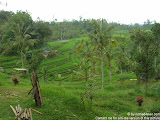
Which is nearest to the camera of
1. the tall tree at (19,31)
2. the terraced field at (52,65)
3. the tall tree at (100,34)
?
the tall tree at (100,34)

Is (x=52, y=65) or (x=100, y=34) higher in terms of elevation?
(x=100, y=34)

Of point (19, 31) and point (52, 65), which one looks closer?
point (19, 31)

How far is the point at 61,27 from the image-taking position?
53.6 meters

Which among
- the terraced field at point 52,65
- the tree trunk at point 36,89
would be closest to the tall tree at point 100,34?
the tree trunk at point 36,89

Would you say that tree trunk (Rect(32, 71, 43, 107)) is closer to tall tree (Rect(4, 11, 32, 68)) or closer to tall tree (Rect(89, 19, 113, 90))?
tall tree (Rect(89, 19, 113, 90))

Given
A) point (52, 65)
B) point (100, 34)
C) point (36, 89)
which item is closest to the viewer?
point (36, 89)

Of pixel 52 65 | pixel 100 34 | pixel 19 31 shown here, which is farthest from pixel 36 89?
pixel 52 65

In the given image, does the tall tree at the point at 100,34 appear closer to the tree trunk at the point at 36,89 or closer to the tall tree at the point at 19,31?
the tree trunk at the point at 36,89

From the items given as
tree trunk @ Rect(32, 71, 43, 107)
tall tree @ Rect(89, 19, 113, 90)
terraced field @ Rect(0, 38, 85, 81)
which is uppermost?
tall tree @ Rect(89, 19, 113, 90)

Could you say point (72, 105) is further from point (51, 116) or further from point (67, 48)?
point (67, 48)

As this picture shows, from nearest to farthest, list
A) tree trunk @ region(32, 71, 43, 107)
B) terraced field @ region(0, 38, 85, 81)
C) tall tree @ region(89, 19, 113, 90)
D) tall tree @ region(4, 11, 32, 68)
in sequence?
tree trunk @ region(32, 71, 43, 107) < tall tree @ region(89, 19, 113, 90) < tall tree @ region(4, 11, 32, 68) < terraced field @ region(0, 38, 85, 81)

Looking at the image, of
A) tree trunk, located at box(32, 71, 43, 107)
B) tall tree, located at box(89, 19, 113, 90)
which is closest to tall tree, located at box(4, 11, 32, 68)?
tall tree, located at box(89, 19, 113, 90)

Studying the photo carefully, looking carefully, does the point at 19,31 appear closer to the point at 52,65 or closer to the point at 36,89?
the point at 52,65

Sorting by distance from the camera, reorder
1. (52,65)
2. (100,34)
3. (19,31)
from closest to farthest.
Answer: (100,34) → (19,31) → (52,65)
